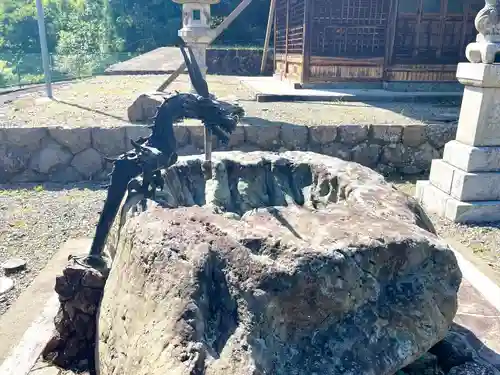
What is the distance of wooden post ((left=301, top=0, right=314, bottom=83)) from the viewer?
9.59 metres

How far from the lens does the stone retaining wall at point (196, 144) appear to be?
22.3ft

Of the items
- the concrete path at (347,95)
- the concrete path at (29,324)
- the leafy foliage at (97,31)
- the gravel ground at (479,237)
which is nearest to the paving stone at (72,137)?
the concrete path at (29,324)

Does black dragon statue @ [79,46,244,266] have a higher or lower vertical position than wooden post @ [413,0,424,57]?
lower

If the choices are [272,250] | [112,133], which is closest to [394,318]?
[272,250]

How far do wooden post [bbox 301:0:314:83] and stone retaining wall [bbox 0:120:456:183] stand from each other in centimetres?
349

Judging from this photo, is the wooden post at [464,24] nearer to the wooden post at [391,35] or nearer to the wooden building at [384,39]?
the wooden building at [384,39]

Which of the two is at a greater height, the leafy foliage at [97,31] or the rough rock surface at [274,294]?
the leafy foliage at [97,31]

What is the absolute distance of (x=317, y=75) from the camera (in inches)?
402

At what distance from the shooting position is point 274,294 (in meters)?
1.81

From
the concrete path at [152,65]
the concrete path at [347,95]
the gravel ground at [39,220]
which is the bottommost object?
the gravel ground at [39,220]

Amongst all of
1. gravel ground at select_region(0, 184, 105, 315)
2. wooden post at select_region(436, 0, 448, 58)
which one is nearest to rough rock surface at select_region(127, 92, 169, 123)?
gravel ground at select_region(0, 184, 105, 315)

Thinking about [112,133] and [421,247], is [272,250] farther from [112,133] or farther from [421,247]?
[112,133]

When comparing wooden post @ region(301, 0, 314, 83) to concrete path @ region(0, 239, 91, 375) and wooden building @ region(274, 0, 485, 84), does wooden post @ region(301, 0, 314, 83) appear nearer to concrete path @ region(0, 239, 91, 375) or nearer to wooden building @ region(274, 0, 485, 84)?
wooden building @ region(274, 0, 485, 84)

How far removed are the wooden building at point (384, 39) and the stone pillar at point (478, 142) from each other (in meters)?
4.91
